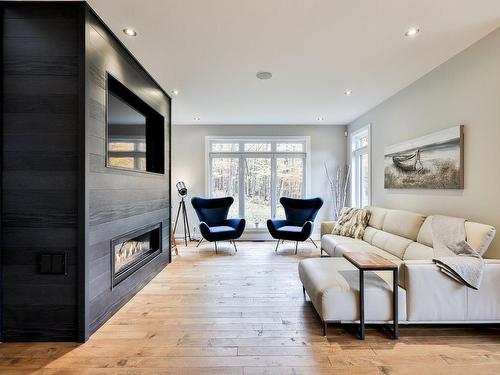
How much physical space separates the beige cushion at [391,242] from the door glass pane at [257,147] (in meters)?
3.01

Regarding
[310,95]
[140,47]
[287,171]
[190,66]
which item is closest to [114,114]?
[140,47]

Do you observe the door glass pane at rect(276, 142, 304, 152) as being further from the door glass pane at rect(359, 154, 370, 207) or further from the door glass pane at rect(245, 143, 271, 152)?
the door glass pane at rect(359, 154, 370, 207)

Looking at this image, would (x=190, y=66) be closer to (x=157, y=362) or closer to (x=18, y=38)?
(x=18, y=38)

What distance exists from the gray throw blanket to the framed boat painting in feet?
1.50

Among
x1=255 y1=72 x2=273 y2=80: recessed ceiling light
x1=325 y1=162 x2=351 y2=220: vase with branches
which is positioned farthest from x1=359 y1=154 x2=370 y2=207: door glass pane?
x1=255 y1=72 x2=273 y2=80: recessed ceiling light

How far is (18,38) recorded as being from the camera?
6.43ft

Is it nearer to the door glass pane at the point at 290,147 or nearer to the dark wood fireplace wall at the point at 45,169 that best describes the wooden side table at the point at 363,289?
the dark wood fireplace wall at the point at 45,169

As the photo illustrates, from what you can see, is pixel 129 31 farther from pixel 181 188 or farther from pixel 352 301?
pixel 181 188

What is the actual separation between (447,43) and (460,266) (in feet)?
6.69

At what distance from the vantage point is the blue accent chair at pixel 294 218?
4.67m

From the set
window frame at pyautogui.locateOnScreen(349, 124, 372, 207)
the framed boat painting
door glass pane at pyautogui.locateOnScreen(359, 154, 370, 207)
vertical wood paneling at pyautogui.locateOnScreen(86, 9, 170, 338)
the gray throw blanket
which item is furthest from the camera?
window frame at pyautogui.locateOnScreen(349, 124, 372, 207)

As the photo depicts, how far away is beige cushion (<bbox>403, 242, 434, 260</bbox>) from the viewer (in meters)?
2.55

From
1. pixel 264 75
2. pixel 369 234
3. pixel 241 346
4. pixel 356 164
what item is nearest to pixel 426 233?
pixel 369 234

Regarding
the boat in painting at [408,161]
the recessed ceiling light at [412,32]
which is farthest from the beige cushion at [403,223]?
the recessed ceiling light at [412,32]
